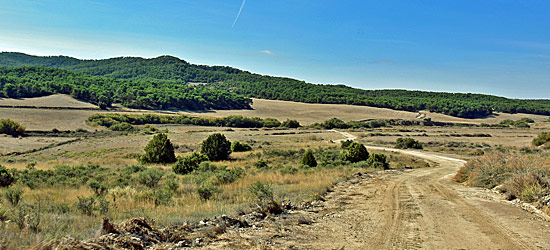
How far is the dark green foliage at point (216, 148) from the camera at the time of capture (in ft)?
105

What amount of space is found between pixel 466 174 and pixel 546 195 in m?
8.83

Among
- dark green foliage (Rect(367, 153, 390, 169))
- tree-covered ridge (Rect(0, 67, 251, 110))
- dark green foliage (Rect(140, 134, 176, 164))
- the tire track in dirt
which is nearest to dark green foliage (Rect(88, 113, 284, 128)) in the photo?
tree-covered ridge (Rect(0, 67, 251, 110))

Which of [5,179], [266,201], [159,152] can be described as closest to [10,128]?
[159,152]

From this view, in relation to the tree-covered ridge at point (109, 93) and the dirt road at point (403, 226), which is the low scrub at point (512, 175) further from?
the tree-covered ridge at point (109, 93)

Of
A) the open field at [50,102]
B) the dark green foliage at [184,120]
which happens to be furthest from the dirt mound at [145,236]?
the open field at [50,102]

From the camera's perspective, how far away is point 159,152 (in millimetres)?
29984

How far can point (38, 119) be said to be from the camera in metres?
73.6

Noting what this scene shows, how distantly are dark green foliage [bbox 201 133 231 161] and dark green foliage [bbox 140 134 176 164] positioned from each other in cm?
325

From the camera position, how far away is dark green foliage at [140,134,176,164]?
29.7 metres

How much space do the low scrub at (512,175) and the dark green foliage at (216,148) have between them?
781 inches

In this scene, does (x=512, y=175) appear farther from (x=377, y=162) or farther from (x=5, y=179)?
(x=5, y=179)

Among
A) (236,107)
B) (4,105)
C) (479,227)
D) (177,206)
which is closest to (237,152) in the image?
(177,206)

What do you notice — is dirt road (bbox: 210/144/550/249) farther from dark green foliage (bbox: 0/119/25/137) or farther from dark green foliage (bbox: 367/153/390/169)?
dark green foliage (bbox: 0/119/25/137)

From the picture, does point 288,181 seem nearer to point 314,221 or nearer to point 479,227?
point 314,221
